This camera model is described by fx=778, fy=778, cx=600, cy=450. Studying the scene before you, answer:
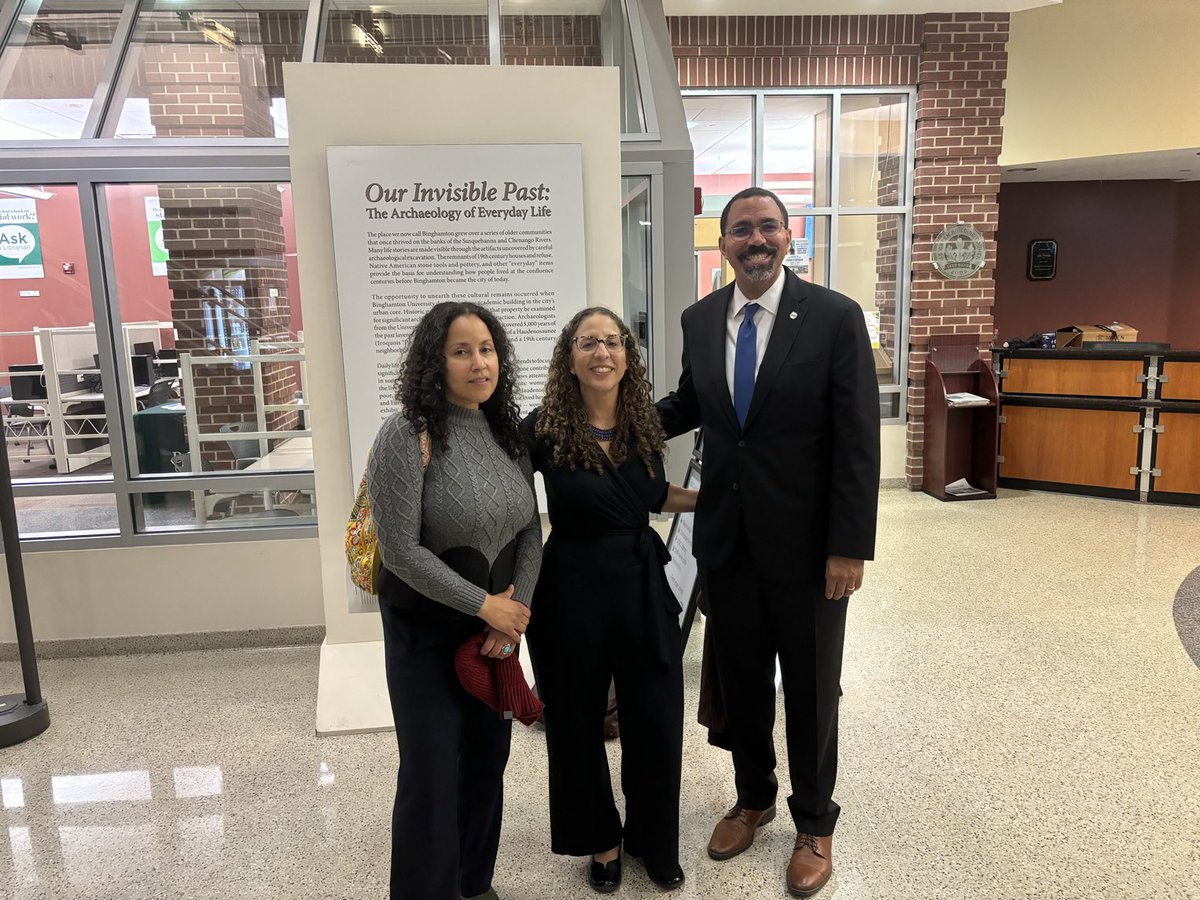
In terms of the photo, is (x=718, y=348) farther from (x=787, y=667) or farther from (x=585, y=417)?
(x=787, y=667)

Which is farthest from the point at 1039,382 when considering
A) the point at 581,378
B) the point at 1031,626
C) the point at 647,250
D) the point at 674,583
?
the point at 581,378

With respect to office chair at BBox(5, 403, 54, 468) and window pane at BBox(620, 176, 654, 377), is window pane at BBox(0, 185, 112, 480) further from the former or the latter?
window pane at BBox(620, 176, 654, 377)

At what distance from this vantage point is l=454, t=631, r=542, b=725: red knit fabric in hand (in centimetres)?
181

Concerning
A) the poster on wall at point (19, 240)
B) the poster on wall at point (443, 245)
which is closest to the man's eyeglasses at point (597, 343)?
the poster on wall at point (443, 245)

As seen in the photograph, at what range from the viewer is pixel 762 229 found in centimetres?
205

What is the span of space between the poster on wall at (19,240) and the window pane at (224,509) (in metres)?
1.28

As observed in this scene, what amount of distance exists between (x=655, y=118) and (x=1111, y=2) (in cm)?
581

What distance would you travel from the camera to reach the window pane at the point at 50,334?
12.5 ft

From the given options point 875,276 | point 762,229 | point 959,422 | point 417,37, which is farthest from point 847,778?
point 875,276

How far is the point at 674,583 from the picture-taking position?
10.3ft

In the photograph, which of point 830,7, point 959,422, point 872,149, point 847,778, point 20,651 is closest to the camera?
point 847,778

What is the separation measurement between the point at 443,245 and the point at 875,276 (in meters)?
5.25

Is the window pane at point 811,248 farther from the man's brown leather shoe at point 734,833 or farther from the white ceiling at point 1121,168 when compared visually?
the man's brown leather shoe at point 734,833

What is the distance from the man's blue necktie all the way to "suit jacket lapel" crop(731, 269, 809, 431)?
0.12 ft
